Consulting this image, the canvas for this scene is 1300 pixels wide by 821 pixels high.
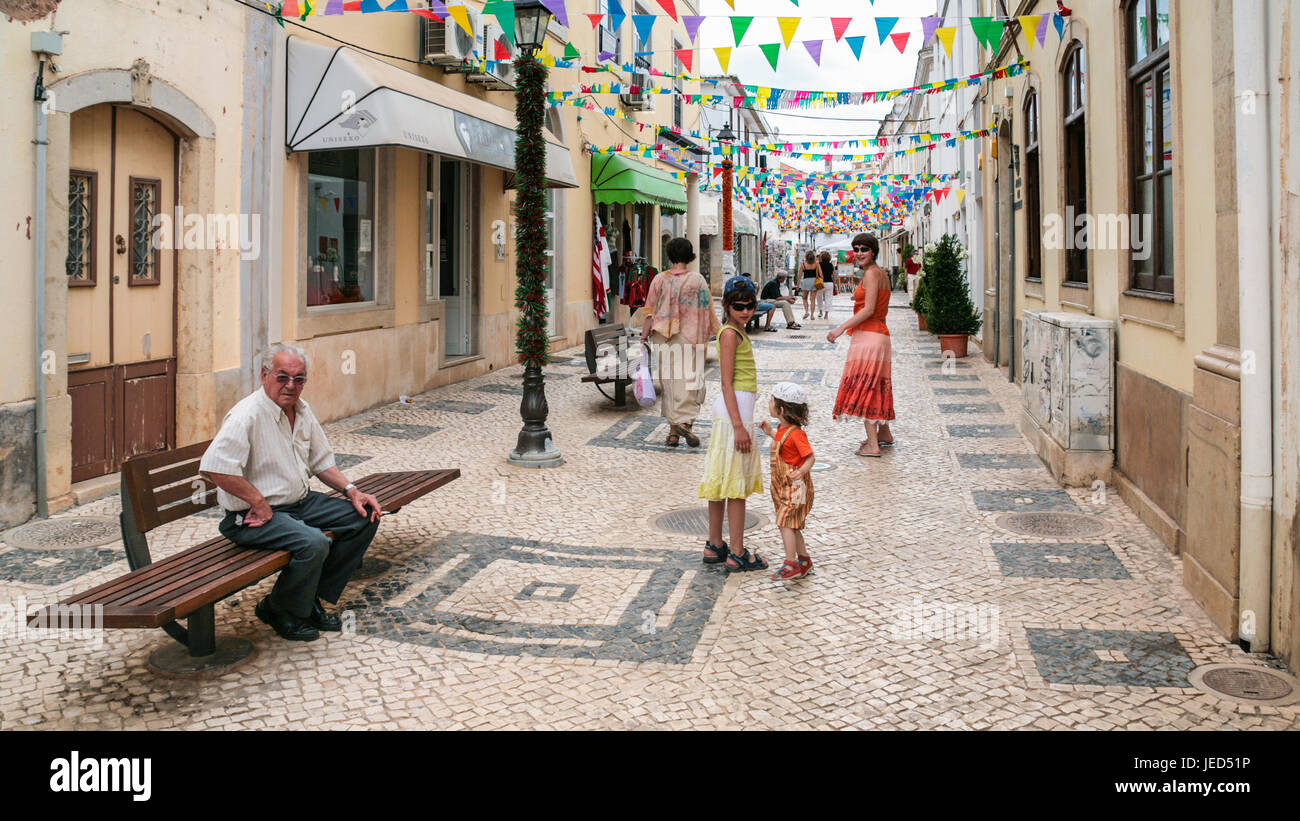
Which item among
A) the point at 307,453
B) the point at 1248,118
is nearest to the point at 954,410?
the point at 1248,118

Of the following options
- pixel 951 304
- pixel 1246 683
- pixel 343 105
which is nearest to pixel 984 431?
pixel 1246 683

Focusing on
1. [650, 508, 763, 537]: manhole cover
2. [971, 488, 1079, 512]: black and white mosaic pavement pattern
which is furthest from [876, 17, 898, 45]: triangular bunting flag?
[650, 508, 763, 537]: manhole cover

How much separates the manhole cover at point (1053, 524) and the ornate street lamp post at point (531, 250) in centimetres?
348

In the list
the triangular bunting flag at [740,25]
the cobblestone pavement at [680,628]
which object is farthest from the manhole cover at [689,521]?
the triangular bunting flag at [740,25]

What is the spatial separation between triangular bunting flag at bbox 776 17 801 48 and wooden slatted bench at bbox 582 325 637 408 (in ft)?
12.0

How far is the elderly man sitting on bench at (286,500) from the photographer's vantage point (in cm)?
425

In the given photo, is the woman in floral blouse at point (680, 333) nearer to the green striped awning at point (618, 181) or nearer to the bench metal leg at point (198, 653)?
the bench metal leg at point (198, 653)

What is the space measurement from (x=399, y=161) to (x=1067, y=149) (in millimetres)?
6681

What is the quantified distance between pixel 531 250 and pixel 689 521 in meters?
2.86

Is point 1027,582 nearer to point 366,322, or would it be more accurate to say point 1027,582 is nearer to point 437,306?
point 366,322

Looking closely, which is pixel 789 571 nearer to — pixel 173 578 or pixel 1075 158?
pixel 173 578

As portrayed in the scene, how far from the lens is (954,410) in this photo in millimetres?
11055

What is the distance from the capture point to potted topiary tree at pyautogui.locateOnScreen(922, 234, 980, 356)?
16.5m

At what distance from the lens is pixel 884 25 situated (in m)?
8.65
